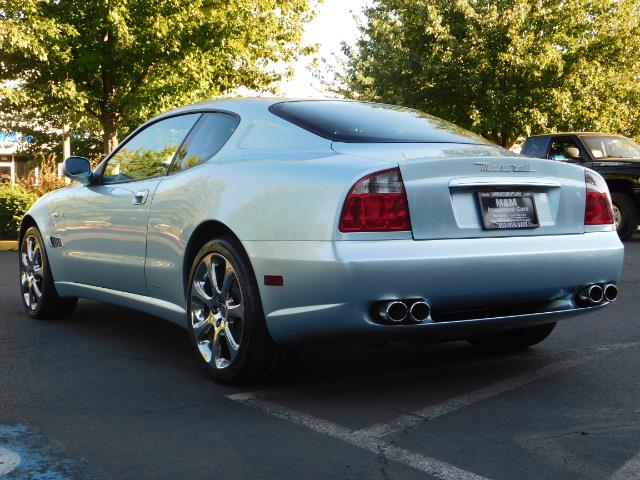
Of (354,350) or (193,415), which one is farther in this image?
(354,350)

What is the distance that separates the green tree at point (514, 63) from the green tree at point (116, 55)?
9.35 metres

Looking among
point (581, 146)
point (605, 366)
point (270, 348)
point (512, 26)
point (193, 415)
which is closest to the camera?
point (193, 415)

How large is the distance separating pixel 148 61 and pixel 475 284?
1857 cm

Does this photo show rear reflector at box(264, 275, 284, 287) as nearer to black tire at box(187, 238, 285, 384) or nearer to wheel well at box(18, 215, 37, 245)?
black tire at box(187, 238, 285, 384)

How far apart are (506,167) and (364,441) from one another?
162 cm

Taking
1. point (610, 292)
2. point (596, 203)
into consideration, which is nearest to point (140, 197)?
point (596, 203)

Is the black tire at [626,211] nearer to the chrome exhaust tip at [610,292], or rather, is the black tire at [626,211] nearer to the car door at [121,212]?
the car door at [121,212]

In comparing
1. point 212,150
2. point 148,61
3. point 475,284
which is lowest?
point 475,284

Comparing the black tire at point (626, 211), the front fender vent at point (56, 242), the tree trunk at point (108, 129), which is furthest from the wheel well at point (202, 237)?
the tree trunk at point (108, 129)

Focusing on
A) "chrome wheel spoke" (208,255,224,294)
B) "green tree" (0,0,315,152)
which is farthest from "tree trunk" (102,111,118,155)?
"chrome wheel spoke" (208,255,224,294)

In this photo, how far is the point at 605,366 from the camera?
17.9 ft

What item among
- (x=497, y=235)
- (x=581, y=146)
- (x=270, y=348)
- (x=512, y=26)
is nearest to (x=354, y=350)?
(x=270, y=348)

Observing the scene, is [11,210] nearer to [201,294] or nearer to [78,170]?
[78,170]

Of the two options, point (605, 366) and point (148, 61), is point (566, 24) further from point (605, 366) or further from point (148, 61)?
point (605, 366)
